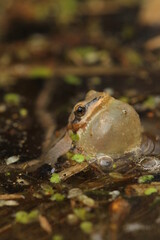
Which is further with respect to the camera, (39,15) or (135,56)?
(39,15)

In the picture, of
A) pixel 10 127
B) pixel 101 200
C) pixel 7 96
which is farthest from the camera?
pixel 7 96

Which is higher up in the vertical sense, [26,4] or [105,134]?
[26,4]

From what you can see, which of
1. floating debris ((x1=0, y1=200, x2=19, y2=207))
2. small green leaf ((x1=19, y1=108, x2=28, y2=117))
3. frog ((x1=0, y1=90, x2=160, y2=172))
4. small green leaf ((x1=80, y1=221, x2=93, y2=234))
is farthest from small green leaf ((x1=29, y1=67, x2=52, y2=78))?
small green leaf ((x1=80, y1=221, x2=93, y2=234))

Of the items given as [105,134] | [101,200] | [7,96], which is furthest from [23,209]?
[7,96]

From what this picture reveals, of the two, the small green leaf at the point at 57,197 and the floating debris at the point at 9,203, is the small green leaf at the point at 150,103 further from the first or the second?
the floating debris at the point at 9,203

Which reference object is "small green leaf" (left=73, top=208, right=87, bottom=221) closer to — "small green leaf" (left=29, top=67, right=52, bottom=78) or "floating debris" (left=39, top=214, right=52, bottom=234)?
"floating debris" (left=39, top=214, right=52, bottom=234)

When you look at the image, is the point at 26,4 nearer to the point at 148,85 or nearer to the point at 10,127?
the point at 148,85

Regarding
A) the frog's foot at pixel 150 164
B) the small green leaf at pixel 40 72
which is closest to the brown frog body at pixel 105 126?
the frog's foot at pixel 150 164

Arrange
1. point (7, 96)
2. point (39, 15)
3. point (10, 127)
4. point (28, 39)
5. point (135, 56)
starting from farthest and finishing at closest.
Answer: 1. point (39, 15)
2. point (28, 39)
3. point (135, 56)
4. point (7, 96)
5. point (10, 127)
